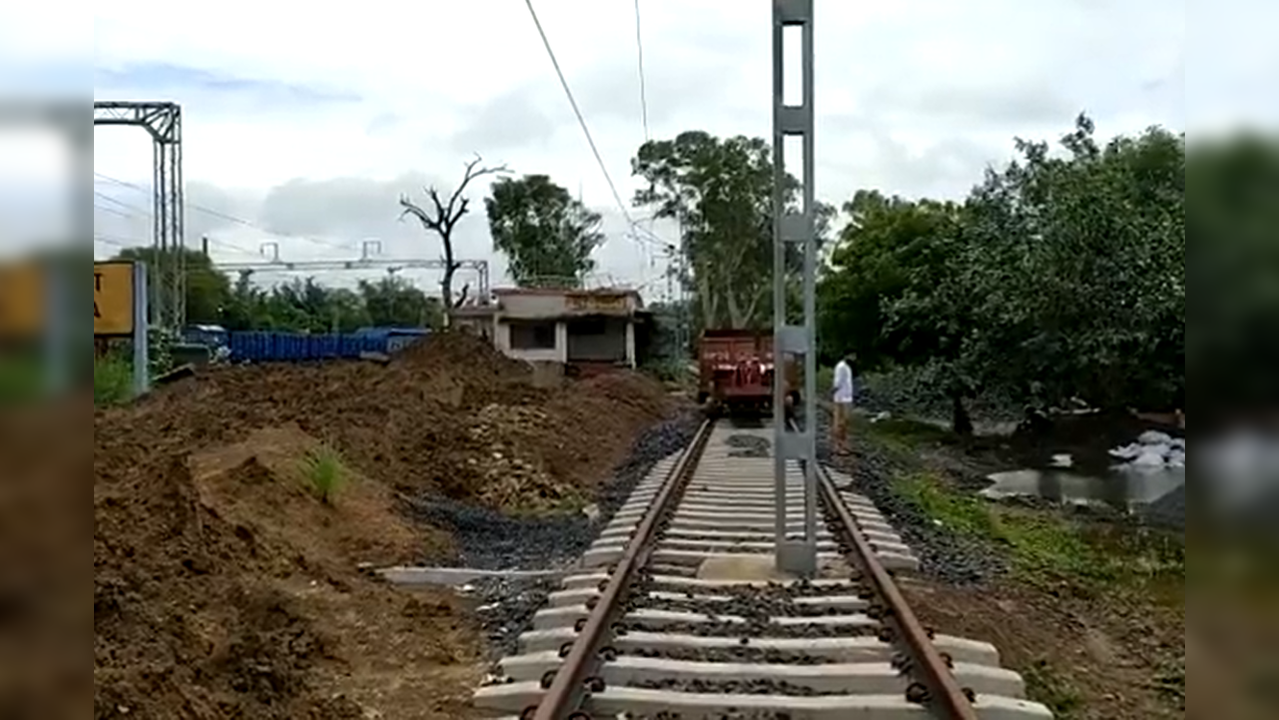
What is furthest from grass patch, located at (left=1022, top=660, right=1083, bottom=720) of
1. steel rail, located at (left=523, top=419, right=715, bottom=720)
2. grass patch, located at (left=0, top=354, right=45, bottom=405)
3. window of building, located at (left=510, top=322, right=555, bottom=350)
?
window of building, located at (left=510, top=322, right=555, bottom=350)

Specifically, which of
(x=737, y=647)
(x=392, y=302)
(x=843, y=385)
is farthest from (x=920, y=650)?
(x=392, y=302)

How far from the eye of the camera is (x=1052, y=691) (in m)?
6.49

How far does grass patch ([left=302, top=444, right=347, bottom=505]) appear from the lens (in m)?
11.5

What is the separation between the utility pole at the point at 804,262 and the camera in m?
8.06

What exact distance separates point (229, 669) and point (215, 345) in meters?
46.8

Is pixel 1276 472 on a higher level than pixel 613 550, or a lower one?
higher

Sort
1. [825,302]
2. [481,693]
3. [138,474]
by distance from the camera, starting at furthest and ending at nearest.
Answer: [825,302], [138,474], [481,693]

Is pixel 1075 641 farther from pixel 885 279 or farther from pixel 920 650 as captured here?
pixel 885 279

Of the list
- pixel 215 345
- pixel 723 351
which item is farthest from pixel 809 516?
pixel 215 345

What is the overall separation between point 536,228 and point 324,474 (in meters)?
59.7

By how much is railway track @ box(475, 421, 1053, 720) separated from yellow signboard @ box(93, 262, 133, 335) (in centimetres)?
431

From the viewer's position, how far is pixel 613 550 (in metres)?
9.24

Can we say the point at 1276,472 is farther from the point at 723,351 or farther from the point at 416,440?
the point at 723,351

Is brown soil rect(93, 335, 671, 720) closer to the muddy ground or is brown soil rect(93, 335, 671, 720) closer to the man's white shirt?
the muddy ground
